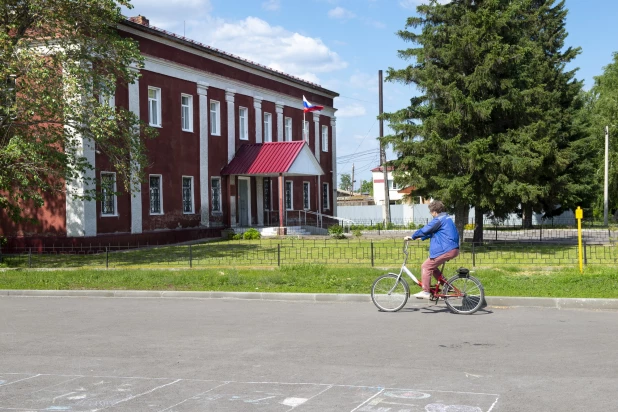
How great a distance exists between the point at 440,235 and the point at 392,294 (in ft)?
4.41

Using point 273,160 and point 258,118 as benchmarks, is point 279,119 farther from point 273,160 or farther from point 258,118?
point 273,160

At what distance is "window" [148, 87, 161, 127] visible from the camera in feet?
→ 108

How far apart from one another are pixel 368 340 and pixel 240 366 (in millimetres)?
2277

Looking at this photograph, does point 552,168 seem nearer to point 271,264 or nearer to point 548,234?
point 548,234

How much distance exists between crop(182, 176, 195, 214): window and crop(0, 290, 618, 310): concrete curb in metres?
18.6

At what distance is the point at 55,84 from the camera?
72.6 feet

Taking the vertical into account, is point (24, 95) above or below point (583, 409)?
above

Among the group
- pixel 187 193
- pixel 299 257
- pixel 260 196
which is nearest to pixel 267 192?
pixel 260 196

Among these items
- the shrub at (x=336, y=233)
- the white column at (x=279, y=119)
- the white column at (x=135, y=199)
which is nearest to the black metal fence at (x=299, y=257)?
the white column at (x=135, y=199)

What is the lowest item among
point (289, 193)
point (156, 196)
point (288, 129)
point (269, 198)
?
point (156, 196)

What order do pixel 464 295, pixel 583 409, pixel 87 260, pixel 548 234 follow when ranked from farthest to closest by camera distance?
pixel 548 234, pixel 87 260, pixel 464 295, pixel 583 409

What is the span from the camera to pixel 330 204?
49.9 metres

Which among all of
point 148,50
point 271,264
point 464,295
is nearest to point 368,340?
point 464,295

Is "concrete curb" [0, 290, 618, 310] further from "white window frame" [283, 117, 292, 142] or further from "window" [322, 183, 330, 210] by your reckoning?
"window" [322, 183, 330, 210]
